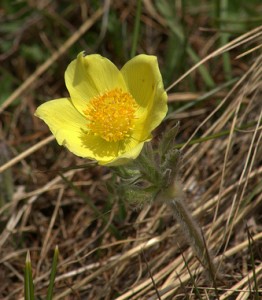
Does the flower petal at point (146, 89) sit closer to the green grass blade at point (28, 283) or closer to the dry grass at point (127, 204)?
the dry grass at point (127, 204)

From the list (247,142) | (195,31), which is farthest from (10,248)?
(195,31)

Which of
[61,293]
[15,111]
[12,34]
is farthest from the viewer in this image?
[12,34]

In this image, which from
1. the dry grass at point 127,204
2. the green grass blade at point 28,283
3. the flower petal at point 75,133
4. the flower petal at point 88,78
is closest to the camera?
the green grass blade at point 28,283

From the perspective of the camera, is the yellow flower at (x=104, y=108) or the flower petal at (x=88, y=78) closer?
the yellow flower at (x=104, y=108)

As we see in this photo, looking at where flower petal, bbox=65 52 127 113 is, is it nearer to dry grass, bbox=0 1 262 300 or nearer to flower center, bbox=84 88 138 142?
flower center, bbox=84 88 138 142

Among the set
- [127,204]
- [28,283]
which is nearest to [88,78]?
[127,204]

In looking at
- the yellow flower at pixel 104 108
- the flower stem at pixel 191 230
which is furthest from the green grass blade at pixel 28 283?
the flower stem at pixel 191 230

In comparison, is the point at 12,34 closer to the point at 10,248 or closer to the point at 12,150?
the point at 12,150
